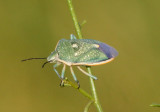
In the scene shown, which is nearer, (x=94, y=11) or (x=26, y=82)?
(x=26, y=82)

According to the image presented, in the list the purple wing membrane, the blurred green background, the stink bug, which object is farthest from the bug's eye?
the blurred green background

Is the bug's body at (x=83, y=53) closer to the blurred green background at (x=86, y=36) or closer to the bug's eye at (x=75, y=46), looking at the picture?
the bug's eye at (x=75, y=46)

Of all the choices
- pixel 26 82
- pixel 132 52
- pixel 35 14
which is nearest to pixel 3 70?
pixel 26 82

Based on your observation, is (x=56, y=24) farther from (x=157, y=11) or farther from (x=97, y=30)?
(x=157, y=11)

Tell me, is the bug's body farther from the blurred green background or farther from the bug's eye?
the blurred green background

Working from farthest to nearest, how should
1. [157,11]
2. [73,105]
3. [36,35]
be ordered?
[157,11] → [36,35] → [73,105]

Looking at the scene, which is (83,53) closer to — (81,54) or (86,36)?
(81,54)


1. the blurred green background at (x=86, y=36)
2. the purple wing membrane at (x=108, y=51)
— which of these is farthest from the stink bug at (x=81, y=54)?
the blurred green background at (x=86, y=36)

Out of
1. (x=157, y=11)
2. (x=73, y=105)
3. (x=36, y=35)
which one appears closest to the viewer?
(x=73, y=105)
